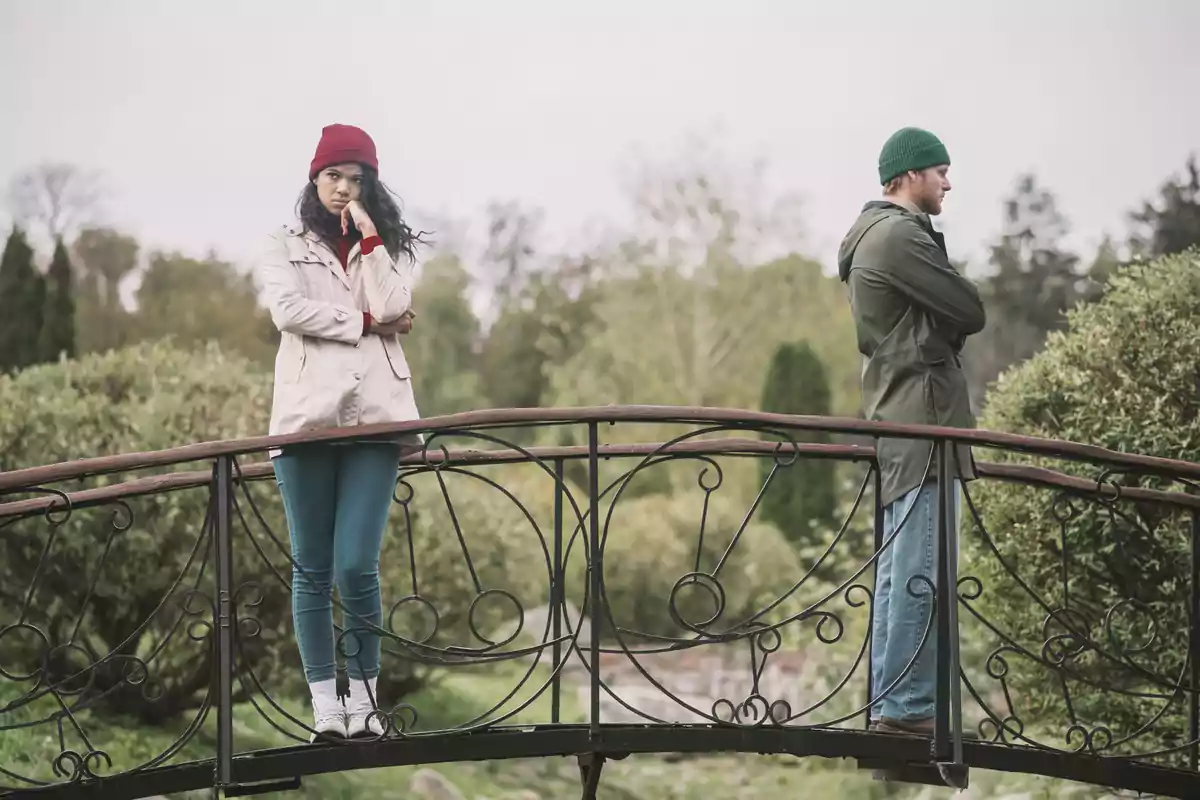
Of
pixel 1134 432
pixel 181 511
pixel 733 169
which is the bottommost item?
pixel 181 511

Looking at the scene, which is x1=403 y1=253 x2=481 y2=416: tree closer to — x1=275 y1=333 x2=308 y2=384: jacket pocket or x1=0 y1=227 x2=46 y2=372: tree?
x1=0 y1=227 x2=46 y2=372: tree

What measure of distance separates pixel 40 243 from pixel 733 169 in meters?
7.07

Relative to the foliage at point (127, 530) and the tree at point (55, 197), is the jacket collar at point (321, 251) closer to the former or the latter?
the foliage at point (127, 530)

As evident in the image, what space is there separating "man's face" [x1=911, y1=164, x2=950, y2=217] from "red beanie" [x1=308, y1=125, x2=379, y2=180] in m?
1.51

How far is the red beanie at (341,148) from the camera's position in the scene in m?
4.29

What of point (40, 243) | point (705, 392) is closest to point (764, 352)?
point (705, 392)

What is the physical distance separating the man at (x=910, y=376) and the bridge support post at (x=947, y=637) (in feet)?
0.11

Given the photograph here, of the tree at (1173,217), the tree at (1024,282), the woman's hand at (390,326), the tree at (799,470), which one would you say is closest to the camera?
the woman's hand at (390,326)

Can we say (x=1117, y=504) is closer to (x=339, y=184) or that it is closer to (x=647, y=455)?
(x=647, y=455)

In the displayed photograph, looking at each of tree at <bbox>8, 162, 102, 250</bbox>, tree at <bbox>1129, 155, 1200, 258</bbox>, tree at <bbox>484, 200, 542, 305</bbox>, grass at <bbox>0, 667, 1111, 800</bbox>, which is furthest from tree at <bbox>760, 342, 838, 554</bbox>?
tree at <bbox>8, 162, 102, 250</bbox>

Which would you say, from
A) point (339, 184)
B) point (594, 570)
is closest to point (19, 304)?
point (339, 184)

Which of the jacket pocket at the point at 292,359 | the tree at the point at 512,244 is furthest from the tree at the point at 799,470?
the jacket pocket at the point at 292,359

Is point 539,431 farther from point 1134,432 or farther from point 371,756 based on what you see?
point 371,756

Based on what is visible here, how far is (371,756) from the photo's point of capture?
4.23m
